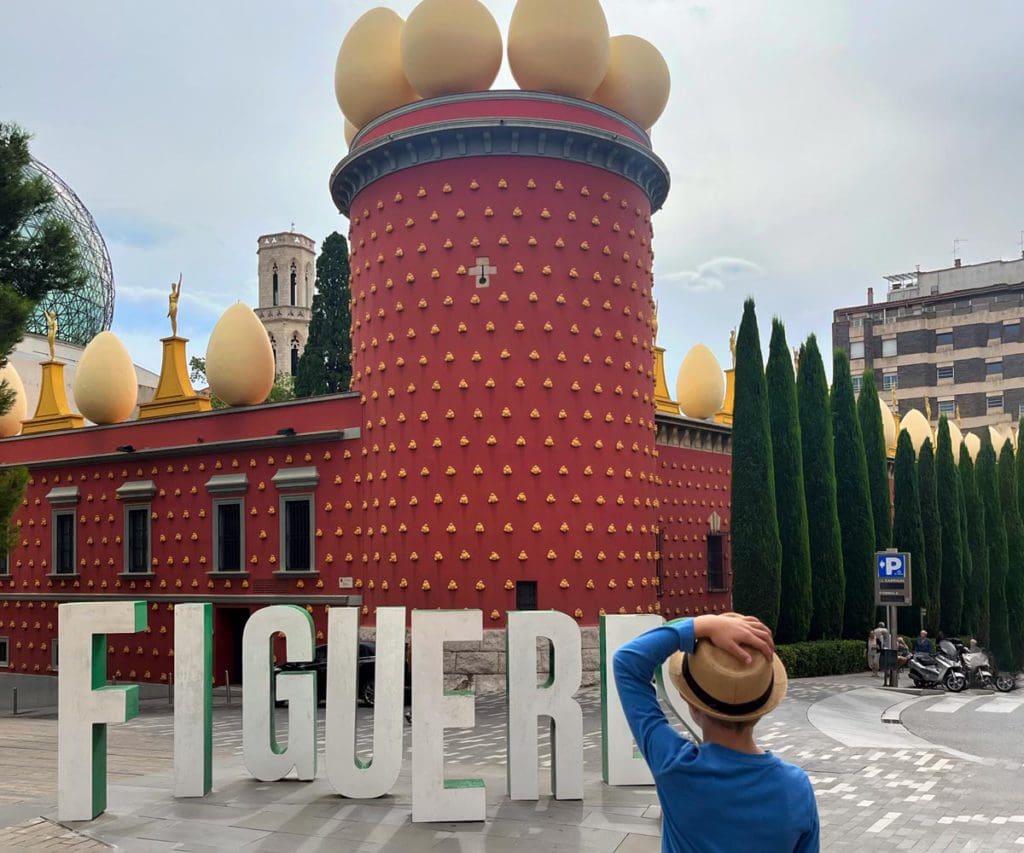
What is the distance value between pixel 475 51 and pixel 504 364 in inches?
288

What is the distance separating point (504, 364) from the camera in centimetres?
2381

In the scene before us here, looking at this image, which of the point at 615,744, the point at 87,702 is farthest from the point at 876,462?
the point at 87,702

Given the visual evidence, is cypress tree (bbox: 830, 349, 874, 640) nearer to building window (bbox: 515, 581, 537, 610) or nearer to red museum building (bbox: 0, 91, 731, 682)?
red museum building (bbox: 0, 91, 731, 682)

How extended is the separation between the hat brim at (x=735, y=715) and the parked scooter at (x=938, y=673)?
80.2 feet

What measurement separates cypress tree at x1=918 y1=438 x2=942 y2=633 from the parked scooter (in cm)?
862

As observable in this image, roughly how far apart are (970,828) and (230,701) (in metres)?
18.3

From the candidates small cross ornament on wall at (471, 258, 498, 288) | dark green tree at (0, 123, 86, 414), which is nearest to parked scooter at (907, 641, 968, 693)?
small cross ornament on wall at (471, 258, 498, 288)

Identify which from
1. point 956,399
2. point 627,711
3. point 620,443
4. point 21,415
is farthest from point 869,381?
point 956,399

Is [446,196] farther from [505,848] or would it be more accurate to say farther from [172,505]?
[505,848]

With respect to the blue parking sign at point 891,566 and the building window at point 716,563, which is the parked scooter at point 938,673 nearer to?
the blue parking sign at point 891,566

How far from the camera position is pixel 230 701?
2530cm

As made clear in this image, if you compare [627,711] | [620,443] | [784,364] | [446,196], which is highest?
[446,196]

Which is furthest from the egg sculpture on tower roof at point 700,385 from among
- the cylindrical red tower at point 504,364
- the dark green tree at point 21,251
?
the dark green tree at point 21,251

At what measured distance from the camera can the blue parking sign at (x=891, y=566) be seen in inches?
1098
